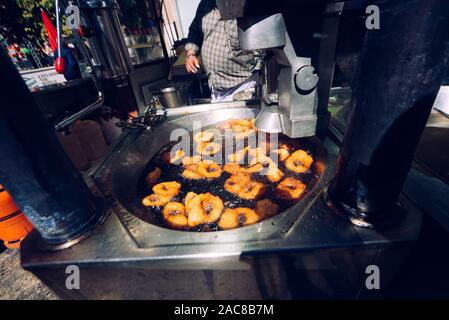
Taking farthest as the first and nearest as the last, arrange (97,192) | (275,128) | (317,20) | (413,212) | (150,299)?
(97,192) < (275,128) < (150,299) < (317,20) < (413,212)

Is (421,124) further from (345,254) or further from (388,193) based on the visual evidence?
(345,254)

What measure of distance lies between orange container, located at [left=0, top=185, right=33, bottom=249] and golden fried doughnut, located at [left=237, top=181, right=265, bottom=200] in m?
2.95

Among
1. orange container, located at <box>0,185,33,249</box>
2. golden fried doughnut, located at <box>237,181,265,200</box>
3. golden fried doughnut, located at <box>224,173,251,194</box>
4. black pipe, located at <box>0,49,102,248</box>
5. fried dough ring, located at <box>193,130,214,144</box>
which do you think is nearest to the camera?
black pipe, located at <box>0,49,102,248</box>

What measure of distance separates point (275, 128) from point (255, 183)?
2.22ft

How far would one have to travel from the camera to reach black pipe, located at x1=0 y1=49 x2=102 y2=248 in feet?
4.08

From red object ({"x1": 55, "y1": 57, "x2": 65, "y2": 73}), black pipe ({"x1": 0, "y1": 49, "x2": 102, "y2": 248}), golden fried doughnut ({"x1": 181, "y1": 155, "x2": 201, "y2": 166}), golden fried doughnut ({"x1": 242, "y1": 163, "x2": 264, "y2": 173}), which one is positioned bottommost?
golden fried doughnut ({"x1": 181, "y1": 155, "x2": 201, "y2": 166})

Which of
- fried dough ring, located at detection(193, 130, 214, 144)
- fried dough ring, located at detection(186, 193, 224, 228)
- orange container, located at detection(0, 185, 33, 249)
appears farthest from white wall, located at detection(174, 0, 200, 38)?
fried dough ring, located at detection(186, 193, 224, 228)

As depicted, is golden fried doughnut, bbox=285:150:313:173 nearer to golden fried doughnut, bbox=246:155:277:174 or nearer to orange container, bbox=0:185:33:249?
golden fried doughnut, bbox=246:155:277:174

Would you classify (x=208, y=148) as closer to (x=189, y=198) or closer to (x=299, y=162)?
(x=189, y=198)

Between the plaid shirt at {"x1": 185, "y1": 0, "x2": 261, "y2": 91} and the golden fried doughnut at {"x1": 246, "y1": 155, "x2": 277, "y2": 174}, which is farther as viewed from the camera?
the plaid shirt at {"x1": 185, "y1": 0, "x2": 261, "y2": 91}

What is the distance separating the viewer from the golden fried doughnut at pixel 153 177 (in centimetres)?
262

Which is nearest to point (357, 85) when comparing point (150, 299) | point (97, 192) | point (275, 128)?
point (275, 128)

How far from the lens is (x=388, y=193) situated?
1269mm

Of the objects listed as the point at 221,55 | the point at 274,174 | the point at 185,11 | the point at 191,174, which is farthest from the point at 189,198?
the point at 185,11
